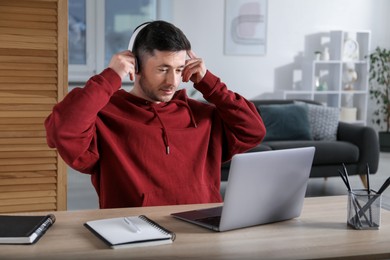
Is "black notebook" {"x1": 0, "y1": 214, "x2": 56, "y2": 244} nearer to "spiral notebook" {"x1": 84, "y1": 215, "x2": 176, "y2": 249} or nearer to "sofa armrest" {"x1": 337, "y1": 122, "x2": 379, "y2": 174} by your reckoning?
"spiral notebook" {"x1": 84, "y1": 215, "x2": 176, "y2": 249}

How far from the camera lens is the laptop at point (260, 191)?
1.41m

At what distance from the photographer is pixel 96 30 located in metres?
6.29

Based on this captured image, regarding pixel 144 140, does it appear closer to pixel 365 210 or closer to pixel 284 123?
pixel 365 210

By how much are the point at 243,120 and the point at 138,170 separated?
16.4 inches

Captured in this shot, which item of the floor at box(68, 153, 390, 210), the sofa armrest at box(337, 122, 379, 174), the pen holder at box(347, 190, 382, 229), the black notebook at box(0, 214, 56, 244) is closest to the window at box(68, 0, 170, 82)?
the floor at box(68, 153, 390, 210)

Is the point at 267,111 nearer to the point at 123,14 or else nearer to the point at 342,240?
the point at 123,14

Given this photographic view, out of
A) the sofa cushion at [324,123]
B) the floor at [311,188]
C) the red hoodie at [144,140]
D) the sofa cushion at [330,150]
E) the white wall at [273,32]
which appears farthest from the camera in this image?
the white wall at [273,32]

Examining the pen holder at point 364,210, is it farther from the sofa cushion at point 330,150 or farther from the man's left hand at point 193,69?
the sofa cushion at point 330,150

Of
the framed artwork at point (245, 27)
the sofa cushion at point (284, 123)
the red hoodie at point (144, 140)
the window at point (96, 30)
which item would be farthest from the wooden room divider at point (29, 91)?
the framed artwork at point (245, 27)

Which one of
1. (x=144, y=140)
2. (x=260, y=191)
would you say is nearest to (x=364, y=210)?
(x=260, y=191)

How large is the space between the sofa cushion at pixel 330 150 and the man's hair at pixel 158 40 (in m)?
3.05

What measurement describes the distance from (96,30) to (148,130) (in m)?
4.65

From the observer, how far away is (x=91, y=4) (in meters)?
6.24

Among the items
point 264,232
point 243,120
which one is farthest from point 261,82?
point 264,232
